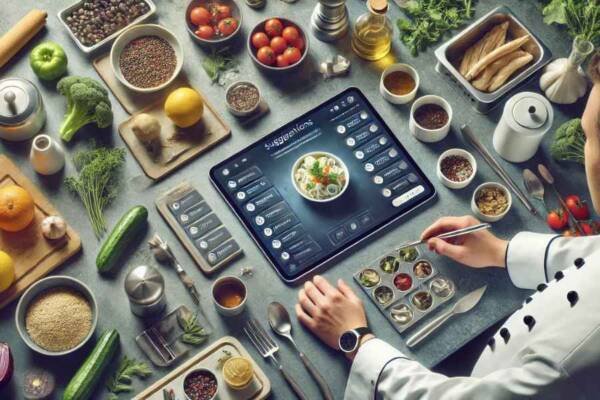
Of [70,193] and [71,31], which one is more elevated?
[71,31]

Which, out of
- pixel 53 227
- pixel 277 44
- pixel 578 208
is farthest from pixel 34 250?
pixel 578 208

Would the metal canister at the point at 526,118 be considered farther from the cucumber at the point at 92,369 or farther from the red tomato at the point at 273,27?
the cucumber at the point at 92,369

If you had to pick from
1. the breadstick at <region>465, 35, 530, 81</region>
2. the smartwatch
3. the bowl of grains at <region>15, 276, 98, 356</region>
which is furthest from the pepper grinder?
the bowl of grains at <region>15, 276, 98, 356</region>

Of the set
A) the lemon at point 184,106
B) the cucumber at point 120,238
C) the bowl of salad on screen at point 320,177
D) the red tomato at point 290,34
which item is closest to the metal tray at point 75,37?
the lemon at point 184,106

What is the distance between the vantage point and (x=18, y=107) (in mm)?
2211

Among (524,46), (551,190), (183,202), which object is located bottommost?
(551,190)

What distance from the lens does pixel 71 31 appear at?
238cm

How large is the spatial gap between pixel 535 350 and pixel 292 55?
1.12 metres

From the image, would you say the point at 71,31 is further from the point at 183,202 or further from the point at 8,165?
the point at 183,202

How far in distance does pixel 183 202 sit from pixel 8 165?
0.49 meters

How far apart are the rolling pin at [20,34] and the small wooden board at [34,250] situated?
0.44m

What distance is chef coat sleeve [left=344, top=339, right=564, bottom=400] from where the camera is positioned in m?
1.65

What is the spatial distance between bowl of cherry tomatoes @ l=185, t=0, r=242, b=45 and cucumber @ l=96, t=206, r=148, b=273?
22.2 inches

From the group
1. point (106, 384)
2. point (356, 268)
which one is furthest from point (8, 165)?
point (356, 268)
